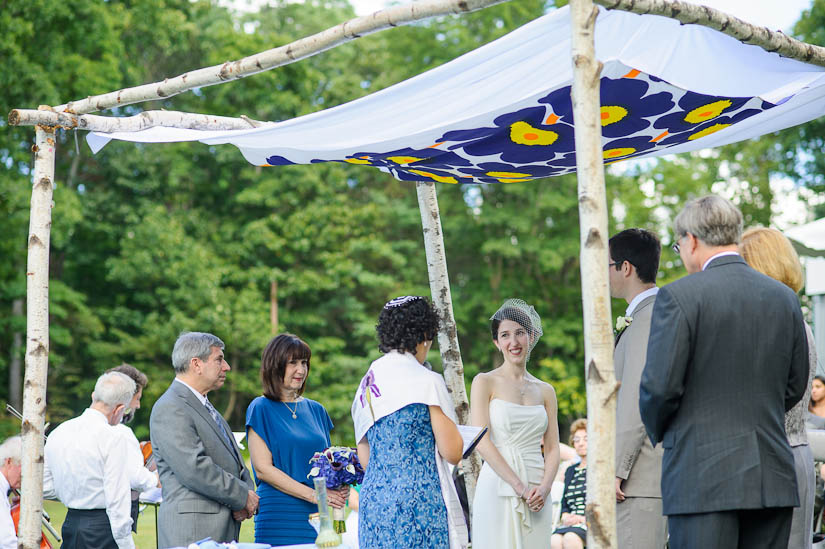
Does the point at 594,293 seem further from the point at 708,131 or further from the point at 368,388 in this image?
the point at 708,131

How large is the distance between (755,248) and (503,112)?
120 centimetres

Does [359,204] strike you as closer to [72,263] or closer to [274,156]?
[72,263]

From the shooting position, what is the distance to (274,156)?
15.6ft

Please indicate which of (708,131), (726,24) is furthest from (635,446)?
(708,131)

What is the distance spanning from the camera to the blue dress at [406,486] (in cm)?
374

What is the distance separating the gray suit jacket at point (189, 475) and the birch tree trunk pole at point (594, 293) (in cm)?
210

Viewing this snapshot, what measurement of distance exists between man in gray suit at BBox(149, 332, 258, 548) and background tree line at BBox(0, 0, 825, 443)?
1695 centimetres

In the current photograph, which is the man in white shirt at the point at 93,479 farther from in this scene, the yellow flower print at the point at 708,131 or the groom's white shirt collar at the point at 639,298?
the yellow flower print at the point at 708,131

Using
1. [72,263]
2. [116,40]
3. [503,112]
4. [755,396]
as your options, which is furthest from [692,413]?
[72,263]

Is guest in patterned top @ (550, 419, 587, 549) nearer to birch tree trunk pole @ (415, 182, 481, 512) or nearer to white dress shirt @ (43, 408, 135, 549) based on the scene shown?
birch tree trunk pole @ (415, 182, 481, 512)

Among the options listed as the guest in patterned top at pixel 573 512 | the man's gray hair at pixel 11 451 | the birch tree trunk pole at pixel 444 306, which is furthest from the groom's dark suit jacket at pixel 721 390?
the guest in patterned top at pixel 573 512

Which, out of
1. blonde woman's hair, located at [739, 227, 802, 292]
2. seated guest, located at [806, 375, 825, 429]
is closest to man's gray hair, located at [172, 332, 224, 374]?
blonde woman's hair, located at [739, 227, 802, 292]

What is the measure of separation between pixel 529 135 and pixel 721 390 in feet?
6.27

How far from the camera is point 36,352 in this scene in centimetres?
435
